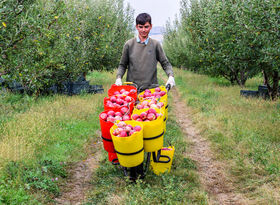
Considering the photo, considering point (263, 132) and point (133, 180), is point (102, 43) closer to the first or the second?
point (263, 132)

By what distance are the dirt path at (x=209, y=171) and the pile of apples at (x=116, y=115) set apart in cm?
193

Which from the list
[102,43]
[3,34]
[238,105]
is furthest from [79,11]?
[238,105]

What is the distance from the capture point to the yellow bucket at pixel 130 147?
11.2 feet

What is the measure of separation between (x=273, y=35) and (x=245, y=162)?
423 centimetres

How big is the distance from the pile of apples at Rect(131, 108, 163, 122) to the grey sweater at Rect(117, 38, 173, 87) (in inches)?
55.6

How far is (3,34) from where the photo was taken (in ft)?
18.7

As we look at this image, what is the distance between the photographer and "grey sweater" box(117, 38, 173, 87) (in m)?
5.05

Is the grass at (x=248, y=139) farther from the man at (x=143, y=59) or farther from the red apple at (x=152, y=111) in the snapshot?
the man at (x=143, y=59)

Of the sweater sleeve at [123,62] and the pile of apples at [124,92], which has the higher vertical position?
the sweater sleeve at [123,62]

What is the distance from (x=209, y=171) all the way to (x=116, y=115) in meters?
2.67

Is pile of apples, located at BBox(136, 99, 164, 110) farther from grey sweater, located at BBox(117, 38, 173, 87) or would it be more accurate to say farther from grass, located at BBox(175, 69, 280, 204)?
grass, located at BBox(175, 69, 280, 204)

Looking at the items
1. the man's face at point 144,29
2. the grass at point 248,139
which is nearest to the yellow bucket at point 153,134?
the man's face at point 144,29

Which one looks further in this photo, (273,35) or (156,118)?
(273,35)

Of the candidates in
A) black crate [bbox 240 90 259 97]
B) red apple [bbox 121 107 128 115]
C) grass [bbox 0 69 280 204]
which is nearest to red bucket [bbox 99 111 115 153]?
red apple [bbox 121 107 128 115]
